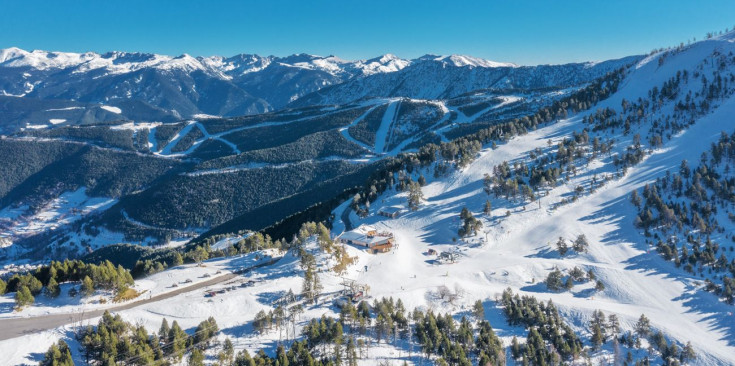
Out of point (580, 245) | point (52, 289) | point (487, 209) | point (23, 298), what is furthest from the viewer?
point (487, 209)

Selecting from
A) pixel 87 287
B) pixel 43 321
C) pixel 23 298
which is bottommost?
pixel 43 321

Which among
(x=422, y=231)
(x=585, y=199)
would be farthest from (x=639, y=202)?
(x=422, y=231)

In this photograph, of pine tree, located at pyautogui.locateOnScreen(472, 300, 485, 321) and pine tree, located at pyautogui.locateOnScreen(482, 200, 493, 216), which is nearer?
pine tree, located at pyautogui.locateOnScreen(472, 300, 485, 321)

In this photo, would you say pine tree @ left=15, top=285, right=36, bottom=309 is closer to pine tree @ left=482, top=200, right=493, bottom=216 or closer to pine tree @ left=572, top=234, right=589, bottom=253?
pine tree @ left=482, top=200, right=493, bottom=216

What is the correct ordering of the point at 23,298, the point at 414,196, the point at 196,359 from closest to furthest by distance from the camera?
1. the point at 196,359
2. the point at 23,298
3. the point at 414,196

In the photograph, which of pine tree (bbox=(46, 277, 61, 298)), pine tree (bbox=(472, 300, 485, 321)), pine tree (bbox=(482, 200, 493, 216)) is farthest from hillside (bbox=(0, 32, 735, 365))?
pine tree (bbox=(46, 277, 61, 298))

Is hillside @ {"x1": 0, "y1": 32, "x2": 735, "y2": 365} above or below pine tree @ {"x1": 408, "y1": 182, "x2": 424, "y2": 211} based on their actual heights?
below

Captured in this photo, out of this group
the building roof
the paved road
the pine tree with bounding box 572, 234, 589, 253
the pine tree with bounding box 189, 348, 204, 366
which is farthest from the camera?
the building roof

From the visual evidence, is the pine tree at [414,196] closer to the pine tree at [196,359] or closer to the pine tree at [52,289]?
the pine tree at [196,359]

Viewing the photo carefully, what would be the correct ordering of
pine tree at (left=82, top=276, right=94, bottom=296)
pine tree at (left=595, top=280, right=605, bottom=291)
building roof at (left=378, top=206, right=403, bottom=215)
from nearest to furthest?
pine tree at (left=82, top=276, right=94, bottom=296)
pine tree at (left=595, top=280, right=605, bottom=291)
building roof at (left=378, top=206, right=403, bottom=215)

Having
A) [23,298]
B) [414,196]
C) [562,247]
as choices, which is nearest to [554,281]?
[562,247]

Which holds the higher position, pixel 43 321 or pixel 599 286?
pixel 43 321

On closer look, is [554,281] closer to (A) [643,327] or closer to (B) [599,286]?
(B) [599,286]
